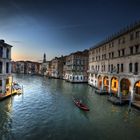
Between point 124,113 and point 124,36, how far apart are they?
20.1 meters

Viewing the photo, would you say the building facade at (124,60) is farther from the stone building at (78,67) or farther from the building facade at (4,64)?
the building facade at (4,64)

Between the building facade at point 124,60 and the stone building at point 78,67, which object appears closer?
the building facade at point 124,60

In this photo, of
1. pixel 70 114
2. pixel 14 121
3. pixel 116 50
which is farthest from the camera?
pixel 116 50

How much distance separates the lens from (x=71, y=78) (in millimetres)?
78312

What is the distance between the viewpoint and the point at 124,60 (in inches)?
1347

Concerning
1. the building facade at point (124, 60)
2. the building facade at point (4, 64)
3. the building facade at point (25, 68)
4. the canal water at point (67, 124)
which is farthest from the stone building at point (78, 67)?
the building facade at point (25, 68)

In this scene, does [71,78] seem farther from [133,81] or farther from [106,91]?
[133,81]

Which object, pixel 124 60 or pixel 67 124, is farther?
pixel 124 60

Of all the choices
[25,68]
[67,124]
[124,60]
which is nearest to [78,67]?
[124,60]

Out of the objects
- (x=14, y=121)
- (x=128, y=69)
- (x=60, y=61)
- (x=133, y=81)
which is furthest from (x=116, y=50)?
(x=60, y=61)

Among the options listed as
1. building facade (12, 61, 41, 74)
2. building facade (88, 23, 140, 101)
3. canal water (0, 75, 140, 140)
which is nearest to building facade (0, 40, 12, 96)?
canal water (0, 75, 140, 140)

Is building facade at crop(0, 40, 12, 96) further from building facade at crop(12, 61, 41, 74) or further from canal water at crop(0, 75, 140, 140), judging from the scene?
building facade at crop(12, 61, 41, 74)

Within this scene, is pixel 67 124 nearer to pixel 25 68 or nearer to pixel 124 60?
pixel 124 60

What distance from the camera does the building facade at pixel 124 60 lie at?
29.6 m
